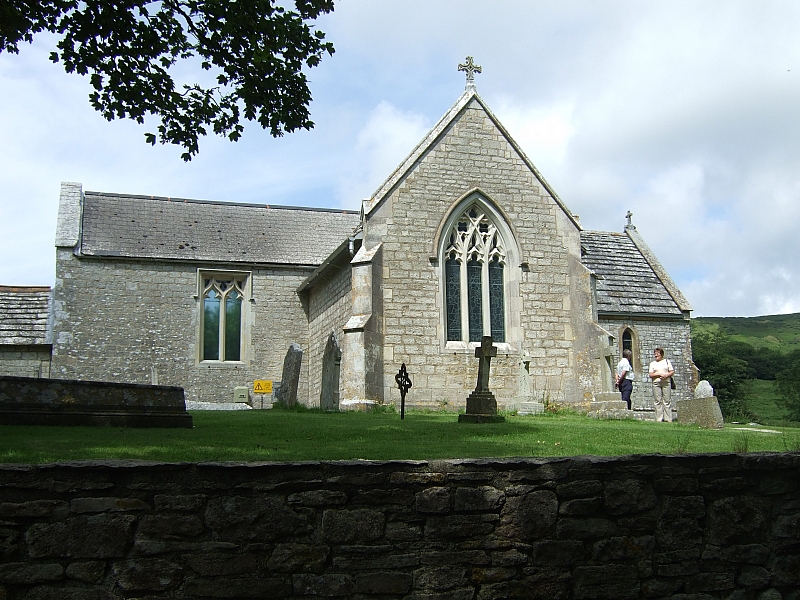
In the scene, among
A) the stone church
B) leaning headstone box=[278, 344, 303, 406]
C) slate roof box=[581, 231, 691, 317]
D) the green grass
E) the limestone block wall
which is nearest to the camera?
the stone church

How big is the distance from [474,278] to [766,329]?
88.4m

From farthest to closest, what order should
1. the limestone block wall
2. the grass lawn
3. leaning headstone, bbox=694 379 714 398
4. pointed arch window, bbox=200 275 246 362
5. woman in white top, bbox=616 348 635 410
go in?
pointed arch window, bbox=200 275 246 362 < the limestone block wall < woman in white top, bbox=616 348 635 410 < leaning headstone, bbox=694 379 714 398 < the grass lawn

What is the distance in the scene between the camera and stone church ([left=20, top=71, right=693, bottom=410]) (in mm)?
18312

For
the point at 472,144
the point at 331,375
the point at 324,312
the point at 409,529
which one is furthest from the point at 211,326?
the point at 409,529

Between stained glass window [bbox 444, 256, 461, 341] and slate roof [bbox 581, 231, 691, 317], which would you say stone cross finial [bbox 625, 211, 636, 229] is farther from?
stained glass window [bbox 444, 256, 461, 341]

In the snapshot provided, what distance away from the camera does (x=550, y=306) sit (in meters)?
19.3

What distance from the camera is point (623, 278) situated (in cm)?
2492

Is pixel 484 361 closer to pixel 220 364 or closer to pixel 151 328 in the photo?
pixel 220 364

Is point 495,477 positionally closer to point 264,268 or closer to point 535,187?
point 535,187

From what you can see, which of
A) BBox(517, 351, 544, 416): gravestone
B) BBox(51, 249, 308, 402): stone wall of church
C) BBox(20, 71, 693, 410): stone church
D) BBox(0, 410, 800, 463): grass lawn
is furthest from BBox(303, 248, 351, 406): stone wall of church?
BBox(0, 410, 800, 463): grass lawn

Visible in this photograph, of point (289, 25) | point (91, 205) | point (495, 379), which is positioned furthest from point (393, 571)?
point (91, 205)

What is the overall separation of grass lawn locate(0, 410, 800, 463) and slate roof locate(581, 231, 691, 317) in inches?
532

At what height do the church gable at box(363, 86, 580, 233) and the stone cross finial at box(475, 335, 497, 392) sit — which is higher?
the church gable at box(363, 86, 580, 233)

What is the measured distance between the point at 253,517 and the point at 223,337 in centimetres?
1994
